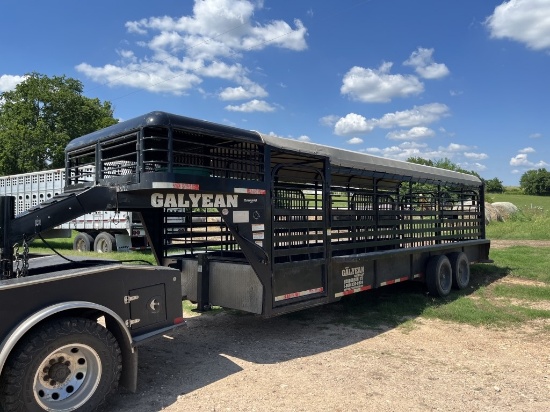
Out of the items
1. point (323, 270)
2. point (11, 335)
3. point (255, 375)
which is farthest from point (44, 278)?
point (323, 270)

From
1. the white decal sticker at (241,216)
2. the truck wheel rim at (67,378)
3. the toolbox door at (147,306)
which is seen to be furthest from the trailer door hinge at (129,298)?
the white decal sticker at (241,216)

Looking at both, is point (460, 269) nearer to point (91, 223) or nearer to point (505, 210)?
point (91, 223)

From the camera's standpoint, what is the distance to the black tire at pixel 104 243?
1581cm

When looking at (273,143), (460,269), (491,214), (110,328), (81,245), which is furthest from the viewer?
(491,214)

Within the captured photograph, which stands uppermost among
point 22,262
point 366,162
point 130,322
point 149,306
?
point 366,162

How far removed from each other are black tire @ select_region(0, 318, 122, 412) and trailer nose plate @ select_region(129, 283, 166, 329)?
12.7 inches

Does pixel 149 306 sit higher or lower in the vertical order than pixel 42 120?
lower

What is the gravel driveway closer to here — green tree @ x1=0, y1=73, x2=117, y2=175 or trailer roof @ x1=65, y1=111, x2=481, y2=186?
trailer roof @ x1=65, y1=111, x2=481, y2=186

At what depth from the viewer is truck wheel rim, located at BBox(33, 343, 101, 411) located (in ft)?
10.8

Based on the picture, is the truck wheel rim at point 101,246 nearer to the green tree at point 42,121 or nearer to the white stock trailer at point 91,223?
the white stock trailer at point 91,223

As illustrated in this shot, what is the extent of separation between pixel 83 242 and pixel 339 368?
47.4ft

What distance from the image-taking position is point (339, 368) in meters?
4.68

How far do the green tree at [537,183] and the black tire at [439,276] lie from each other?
311ft

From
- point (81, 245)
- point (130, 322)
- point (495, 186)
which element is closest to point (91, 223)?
point (81, 245)
